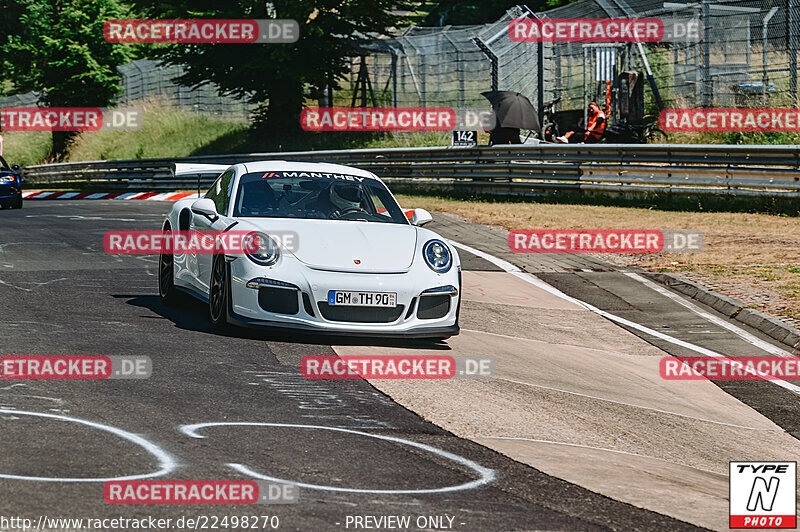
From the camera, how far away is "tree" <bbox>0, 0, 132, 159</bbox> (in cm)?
4953

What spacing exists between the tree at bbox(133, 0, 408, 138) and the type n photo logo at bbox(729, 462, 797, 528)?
1195 inches

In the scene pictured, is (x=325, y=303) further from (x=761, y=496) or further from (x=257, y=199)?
(x=761, y=496)

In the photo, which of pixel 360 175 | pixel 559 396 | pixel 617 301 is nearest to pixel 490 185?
pixel 617 301

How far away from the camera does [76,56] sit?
4975 centimetres

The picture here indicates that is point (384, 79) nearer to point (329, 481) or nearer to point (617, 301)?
point (617, 301)

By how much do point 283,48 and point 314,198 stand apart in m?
25.5

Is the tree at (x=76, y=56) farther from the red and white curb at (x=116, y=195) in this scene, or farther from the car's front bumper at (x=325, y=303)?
the car's front bumper at (x=325, y=303)

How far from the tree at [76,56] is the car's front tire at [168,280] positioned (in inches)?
1608

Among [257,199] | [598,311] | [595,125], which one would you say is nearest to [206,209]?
[257,199]

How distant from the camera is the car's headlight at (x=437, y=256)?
9.10 m

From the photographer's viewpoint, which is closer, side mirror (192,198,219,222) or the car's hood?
the car's hood

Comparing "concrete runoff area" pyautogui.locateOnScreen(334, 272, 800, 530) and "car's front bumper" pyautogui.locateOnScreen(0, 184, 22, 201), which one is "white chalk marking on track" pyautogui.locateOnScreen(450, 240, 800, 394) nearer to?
"concrete runoff area" pyautogui.locateOnScreen(334, 272, 800, 530)

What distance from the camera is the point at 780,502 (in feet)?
16.9

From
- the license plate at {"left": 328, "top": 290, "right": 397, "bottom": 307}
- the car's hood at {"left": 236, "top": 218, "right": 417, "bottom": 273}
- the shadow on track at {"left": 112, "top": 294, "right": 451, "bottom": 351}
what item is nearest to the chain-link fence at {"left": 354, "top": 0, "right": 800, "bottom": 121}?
the car's hood at {"left": 236, "top": 218, "right": 417, "bottom": 273}
